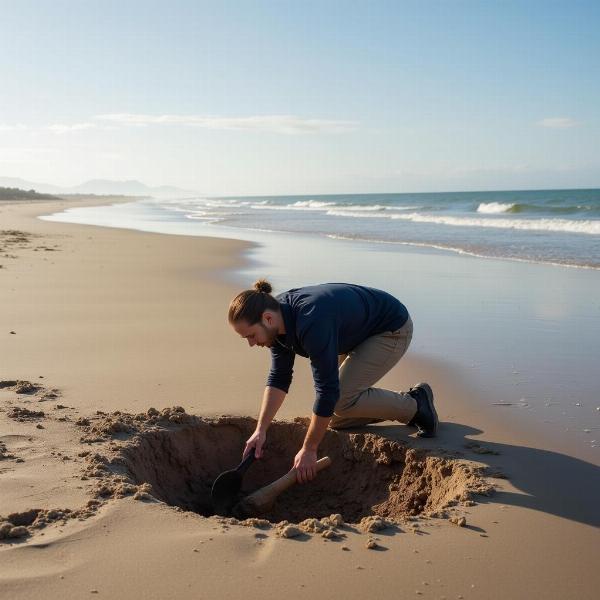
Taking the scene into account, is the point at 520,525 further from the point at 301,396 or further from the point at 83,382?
the point at 83,382

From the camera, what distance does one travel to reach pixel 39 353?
5.48 m

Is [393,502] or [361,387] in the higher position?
[361,387]

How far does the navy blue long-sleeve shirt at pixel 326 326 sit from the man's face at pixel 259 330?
98mm

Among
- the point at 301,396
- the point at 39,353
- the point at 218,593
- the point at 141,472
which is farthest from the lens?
the point at 39,353

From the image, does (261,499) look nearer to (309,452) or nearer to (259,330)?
(309,452)

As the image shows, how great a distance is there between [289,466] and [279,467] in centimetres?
6

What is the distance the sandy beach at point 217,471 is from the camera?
2.48 m

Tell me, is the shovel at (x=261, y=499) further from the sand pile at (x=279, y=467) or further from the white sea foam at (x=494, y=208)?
the white sea foam at (x=494, y=208)

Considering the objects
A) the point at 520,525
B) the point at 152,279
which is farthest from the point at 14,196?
the point at 520,525

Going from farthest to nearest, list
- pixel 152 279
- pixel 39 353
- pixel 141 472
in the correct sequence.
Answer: pixel 152 279, pixel 39 353, pixel 141 472

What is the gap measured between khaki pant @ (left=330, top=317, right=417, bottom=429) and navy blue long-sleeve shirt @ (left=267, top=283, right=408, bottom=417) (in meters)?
0.06

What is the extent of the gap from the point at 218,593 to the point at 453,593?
0.83 m

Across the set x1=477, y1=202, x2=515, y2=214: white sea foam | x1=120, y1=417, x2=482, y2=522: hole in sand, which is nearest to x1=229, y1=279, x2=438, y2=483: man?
x1=120, y1=417, x2=482, y2=522: hole in sand

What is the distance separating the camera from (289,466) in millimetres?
4121
